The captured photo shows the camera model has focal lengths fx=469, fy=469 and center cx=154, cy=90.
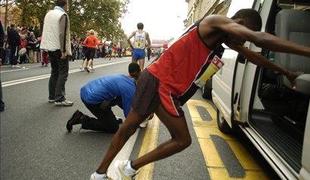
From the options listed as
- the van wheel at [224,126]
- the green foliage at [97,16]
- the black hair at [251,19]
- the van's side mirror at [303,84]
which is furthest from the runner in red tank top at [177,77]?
the green foliage at [97,16]

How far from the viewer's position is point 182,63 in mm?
3629

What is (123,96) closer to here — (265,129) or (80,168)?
(80,168)

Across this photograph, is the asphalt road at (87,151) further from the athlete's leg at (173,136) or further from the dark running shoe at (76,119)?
the athlete's leg at (173,136)

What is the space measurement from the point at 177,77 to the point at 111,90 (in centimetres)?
213

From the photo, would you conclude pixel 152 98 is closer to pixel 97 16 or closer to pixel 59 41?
pixel 59 41

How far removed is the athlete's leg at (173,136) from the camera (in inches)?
147

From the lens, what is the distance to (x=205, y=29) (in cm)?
347

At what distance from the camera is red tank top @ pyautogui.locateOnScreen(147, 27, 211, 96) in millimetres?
3578

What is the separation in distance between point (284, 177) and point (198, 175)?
4.10 ft

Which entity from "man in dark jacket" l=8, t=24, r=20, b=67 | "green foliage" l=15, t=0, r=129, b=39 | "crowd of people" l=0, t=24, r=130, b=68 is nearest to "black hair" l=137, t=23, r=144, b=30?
"crowd of people" l=0, t=24, r=130, b=68

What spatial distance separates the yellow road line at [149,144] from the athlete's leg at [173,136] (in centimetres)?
54

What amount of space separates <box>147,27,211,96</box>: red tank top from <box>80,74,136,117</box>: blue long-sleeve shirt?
1.68 m

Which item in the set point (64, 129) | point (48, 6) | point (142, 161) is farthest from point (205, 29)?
point (48, 6)

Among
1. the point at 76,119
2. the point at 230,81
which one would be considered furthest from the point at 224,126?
the point at 76,119
